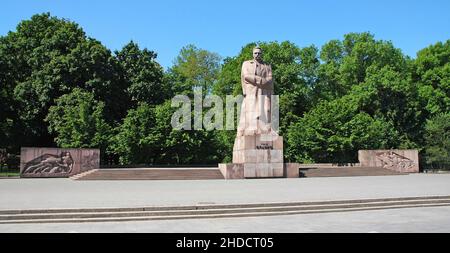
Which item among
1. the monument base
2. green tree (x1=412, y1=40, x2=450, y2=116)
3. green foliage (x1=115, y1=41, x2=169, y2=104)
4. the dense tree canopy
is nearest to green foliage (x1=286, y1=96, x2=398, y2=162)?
the dense tree canopy

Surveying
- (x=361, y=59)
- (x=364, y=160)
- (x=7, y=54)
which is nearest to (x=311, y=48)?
(x=361, y=59)

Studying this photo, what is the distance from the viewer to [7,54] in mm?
37312

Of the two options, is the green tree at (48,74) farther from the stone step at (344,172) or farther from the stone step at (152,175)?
the stone step at (344,172)

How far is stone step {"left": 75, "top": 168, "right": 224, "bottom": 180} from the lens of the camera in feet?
77.5

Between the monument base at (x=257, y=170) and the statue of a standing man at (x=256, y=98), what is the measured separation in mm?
2077

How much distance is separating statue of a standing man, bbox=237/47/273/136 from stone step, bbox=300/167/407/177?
3857 mm

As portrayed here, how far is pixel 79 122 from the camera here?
110 feet

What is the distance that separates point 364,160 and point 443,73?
17969 mm

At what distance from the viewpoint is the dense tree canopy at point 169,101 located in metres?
35.1

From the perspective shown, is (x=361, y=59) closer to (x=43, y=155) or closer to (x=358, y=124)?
(x=358, y=124)

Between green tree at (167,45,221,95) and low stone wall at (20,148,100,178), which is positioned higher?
green tree at (167,45,221,95)

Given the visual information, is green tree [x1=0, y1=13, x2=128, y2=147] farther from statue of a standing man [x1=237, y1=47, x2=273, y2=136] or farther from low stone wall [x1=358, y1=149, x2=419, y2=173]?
low stone wall [x1=358, y1=149, x2=419, y2=173]

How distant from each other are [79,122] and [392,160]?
23031 millimetres

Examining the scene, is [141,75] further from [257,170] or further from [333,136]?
[257,170]
